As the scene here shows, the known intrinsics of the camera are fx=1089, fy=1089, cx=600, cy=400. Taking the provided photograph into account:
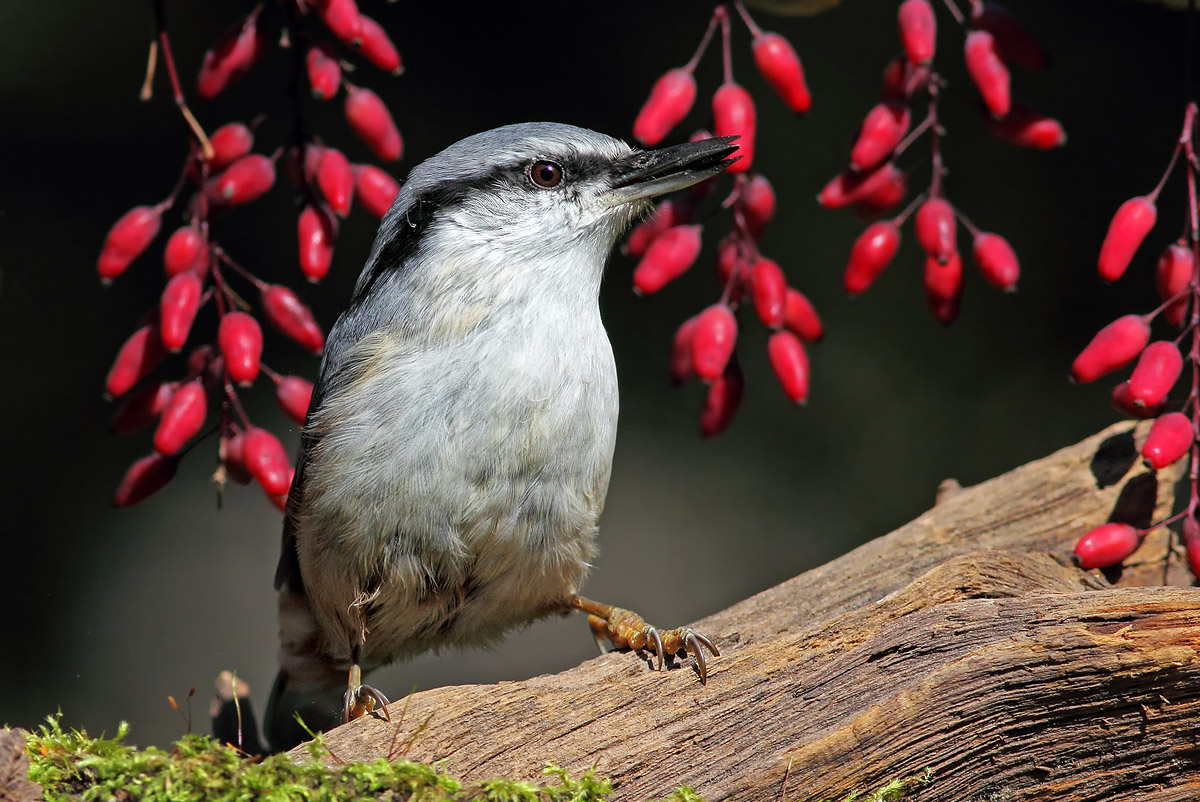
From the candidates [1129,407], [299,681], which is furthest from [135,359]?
[1129,407]

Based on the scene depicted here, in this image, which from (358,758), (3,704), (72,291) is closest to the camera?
(358,758)

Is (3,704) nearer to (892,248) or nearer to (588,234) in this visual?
(588,234)

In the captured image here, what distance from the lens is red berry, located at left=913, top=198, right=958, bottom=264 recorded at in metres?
2.24

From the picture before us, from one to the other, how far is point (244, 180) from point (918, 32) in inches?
52.3

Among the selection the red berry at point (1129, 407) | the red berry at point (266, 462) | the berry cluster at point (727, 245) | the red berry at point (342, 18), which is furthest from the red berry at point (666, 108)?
the red berry at point (1129, 407)

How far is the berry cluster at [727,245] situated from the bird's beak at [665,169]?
0.14 ft

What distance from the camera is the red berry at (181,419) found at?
2049 mm

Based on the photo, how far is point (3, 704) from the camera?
9.07 feet

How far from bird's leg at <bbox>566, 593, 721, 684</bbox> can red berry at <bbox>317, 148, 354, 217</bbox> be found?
101 centimetres

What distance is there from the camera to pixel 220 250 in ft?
6.99

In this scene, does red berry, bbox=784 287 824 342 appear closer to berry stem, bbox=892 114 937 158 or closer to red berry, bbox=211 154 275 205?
berry stem, bbox=892 114 937 158

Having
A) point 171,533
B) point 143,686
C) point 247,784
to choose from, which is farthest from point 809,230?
point 247,784

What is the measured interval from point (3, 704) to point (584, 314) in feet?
6.01

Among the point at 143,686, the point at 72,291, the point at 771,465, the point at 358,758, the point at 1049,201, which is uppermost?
the point at 1049,201
